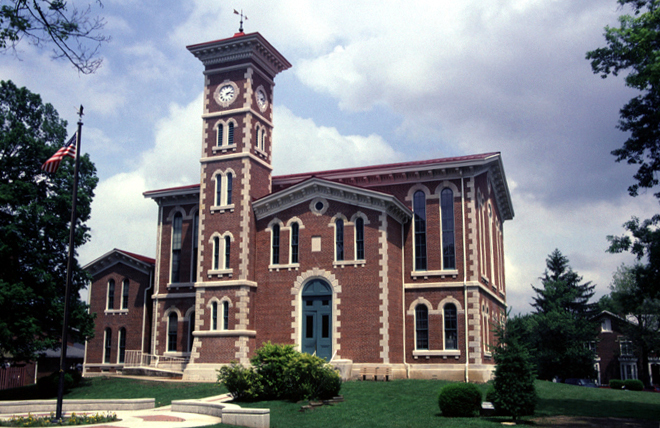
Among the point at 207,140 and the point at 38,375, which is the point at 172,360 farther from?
the point at 38,375

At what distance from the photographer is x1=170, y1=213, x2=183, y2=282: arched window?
1559 inches

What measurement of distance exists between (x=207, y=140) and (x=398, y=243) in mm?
13162

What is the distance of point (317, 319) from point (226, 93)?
14.7 metres

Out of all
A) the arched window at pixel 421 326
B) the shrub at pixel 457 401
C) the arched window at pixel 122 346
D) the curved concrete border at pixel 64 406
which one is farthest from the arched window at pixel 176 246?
the shrub at pixel 457 401

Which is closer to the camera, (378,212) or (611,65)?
(611,65)

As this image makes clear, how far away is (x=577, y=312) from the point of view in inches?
2491

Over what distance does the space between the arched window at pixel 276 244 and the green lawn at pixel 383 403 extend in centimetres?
781

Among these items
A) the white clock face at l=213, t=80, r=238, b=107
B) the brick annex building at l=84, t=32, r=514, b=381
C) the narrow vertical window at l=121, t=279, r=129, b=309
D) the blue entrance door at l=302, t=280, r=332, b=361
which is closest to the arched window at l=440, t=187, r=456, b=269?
the brick annex building at l=84, t=32, r=514, b=381

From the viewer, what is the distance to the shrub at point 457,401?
20.4 m

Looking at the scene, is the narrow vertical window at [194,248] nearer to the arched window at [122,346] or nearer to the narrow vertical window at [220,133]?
the narrow vertical window at [220,133]

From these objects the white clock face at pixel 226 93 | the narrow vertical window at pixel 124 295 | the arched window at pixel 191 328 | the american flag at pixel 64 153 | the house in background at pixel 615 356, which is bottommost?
the house in background at pixel 615 356

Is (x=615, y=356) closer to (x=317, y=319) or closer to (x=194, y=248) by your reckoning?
(x=317, y=319)

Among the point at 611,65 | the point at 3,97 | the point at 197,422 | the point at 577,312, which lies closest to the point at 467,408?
the point at 197,422

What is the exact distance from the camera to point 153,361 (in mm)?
38406
